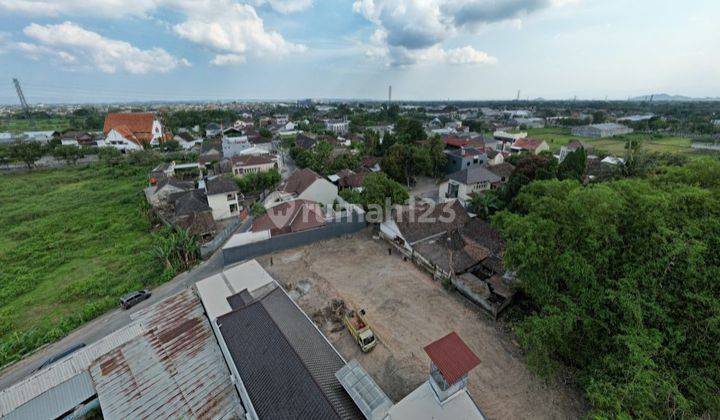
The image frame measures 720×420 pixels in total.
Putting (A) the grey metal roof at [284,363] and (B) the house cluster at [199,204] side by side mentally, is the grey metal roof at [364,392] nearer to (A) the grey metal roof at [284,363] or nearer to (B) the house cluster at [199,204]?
(A) the grey metal roof at [284,363]

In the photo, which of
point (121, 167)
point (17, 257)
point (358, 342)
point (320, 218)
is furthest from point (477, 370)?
point (121, 167)

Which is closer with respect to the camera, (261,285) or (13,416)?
(13,416)

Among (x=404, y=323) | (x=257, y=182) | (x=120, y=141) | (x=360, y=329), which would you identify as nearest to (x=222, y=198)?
(x=257, y=182)

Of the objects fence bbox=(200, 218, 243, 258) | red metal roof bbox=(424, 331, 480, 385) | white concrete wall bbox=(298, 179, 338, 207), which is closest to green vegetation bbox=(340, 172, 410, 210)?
white concrete wall bbox=(298, 179, 338, 207)

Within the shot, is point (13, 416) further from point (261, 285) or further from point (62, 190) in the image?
point (62, 190)

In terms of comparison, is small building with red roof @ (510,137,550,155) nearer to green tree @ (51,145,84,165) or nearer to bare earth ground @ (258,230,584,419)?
bare earth ground @ (258,230,584,419)

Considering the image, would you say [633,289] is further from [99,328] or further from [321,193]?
[321,193]

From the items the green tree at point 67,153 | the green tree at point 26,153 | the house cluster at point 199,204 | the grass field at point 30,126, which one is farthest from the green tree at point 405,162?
the grass field at point 30,126
